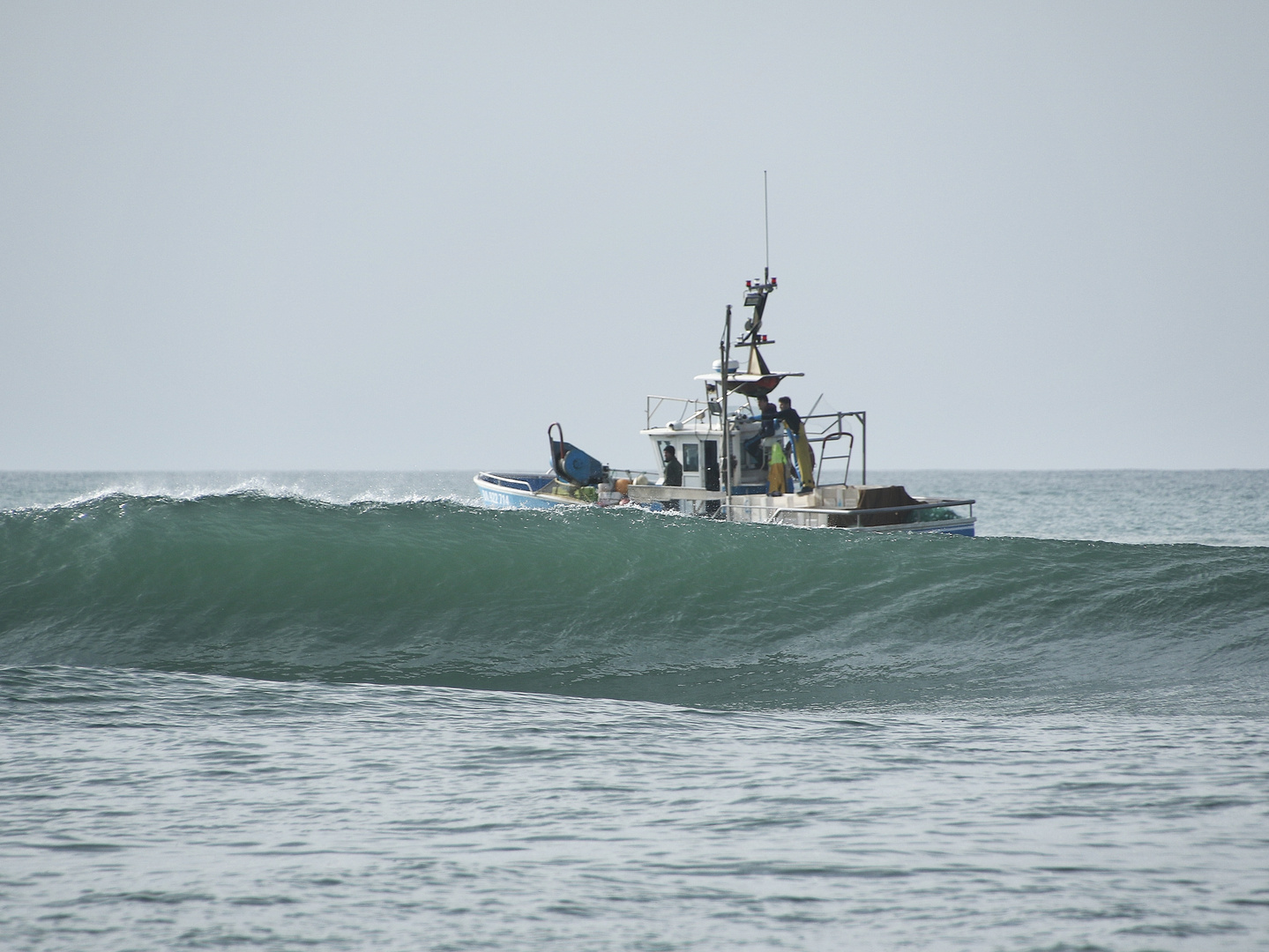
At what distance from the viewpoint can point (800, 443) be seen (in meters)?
17.8

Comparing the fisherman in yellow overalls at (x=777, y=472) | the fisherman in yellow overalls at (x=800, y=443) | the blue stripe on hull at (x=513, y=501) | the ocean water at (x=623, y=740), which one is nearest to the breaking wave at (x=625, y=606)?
the ocean water at (x=623, y=740)

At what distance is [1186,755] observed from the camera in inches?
233

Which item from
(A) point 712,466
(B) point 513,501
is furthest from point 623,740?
(B) point 513,501

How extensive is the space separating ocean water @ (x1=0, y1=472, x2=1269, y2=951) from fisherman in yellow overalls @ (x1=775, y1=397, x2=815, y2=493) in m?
3.28

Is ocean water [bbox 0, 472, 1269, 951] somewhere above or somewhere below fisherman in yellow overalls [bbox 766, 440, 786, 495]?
below

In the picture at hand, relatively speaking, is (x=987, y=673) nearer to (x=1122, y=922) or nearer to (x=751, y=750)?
(x=751, y=750)

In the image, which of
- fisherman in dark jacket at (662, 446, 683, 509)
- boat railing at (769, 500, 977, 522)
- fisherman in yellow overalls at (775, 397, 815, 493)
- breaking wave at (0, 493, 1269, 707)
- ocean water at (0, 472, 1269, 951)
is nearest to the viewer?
ocean water at (0, 472, 1269, 951)

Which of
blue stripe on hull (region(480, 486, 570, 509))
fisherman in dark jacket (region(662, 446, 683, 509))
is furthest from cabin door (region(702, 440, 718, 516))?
blue stripe on hull (region(480, 486, 570, 509))

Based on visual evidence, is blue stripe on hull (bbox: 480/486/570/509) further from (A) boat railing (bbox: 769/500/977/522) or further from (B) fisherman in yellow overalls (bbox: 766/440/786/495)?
(A) boat railing (bbox: 769/500/977/522)

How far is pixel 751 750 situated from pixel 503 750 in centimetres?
144

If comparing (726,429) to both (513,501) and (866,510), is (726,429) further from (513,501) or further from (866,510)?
(513,501)

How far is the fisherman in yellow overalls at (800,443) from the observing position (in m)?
17.8

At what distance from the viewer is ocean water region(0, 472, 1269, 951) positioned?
3875mm

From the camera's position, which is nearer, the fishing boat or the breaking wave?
the breaking wave
